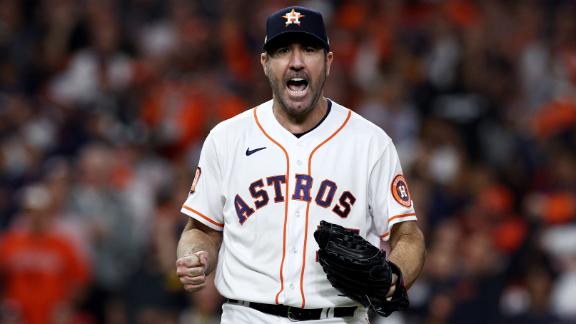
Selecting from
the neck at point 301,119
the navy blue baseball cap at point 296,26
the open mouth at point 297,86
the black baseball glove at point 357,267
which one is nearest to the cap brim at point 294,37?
the navy blue baseball cap at point 296,26

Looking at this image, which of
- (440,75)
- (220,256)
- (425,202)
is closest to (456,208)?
(425,202)

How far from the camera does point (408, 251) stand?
14.8 feet

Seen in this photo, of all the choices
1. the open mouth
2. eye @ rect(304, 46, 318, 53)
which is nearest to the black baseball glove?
the open mouth

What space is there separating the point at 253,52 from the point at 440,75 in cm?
212

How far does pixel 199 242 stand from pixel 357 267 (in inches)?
34.2

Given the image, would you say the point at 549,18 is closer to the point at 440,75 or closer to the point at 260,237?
the point at 440,75

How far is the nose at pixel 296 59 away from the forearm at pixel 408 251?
0.78 meters

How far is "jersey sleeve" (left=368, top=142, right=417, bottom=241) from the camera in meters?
4.53

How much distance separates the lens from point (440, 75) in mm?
11516

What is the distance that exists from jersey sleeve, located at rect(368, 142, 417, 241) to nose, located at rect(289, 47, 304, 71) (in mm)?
505

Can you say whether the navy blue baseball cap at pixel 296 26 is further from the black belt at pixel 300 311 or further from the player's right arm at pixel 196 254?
the black belt at pixel 300 311

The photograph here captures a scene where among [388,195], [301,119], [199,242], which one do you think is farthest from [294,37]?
[199,242]

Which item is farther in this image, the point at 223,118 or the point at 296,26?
the point at 223,118

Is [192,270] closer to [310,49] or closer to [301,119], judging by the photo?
[301,119]
